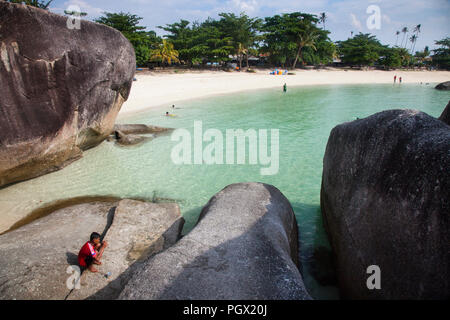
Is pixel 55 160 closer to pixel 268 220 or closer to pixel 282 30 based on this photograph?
pixel 268 220

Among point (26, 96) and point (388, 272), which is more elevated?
point (26, 96)

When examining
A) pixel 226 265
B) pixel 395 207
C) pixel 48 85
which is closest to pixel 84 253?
pixel 226 265

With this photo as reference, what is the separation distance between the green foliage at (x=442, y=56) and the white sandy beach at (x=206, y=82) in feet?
29.4

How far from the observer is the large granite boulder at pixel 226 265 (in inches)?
120

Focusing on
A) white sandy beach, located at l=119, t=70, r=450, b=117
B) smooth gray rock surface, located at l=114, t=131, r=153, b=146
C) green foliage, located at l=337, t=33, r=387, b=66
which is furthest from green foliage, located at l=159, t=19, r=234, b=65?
smooth gray rock surface, located at l=114, t=131, r=153, b=146

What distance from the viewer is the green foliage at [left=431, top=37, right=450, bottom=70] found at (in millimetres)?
55316

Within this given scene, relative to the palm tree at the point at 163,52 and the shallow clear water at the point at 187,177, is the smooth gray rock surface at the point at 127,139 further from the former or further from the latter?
the palm tree at the point at 163,52

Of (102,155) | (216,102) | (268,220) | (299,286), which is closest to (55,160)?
(102,155)

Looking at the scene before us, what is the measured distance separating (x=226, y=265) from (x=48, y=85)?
755 centimetres

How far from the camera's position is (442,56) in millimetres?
56188

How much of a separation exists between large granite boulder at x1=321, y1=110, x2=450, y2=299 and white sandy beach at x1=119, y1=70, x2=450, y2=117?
55.3ft

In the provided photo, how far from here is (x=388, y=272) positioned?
10.3ft

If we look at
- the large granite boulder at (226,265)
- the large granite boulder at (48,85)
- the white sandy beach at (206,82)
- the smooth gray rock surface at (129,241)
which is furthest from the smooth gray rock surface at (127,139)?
the large granite boulder at (226,265)
